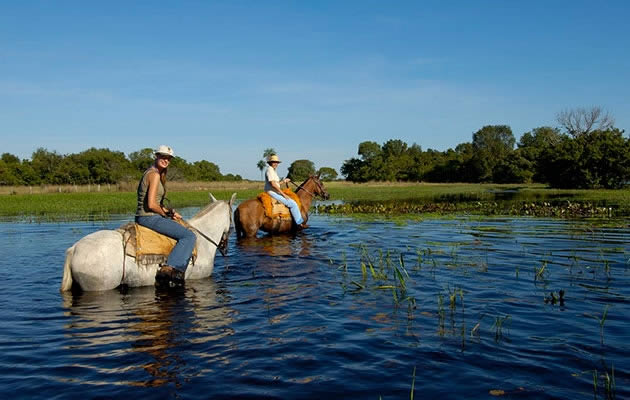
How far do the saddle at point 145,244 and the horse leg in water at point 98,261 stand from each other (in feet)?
0.49

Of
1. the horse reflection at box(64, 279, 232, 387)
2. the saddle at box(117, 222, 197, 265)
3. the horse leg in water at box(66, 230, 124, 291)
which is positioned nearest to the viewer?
the horse reflection at box(64, 279, 232, 387)

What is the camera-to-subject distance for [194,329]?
6.24 metres

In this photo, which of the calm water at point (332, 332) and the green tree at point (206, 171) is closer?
the calm water at point (332, 332)

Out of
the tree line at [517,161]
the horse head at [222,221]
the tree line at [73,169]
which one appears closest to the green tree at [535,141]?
the tree line at [517,161]

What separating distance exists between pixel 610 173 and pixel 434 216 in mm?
40098

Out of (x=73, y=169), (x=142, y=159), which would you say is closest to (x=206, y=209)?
(x=73, y=169)

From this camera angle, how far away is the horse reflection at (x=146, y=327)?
5.03 meters

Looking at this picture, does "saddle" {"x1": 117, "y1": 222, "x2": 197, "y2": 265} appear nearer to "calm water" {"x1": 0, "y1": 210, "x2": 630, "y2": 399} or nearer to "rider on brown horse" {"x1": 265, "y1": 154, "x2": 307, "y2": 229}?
"calm water" {"x1": 0, "y1": 210, "x2": 630, "y2": 399}

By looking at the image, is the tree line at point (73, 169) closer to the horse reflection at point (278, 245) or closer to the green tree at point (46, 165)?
the green tree at point (46, 165)

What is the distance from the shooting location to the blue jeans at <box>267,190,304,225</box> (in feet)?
50.7

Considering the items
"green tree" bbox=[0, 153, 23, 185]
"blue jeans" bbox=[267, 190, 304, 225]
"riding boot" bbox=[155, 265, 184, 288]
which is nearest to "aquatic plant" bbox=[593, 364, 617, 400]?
"riding boot" bbox=[155, 265, 184, 288]

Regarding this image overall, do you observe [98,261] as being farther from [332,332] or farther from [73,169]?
[73,169]

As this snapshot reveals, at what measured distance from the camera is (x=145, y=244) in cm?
824

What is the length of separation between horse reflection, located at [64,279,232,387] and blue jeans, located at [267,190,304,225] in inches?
275
